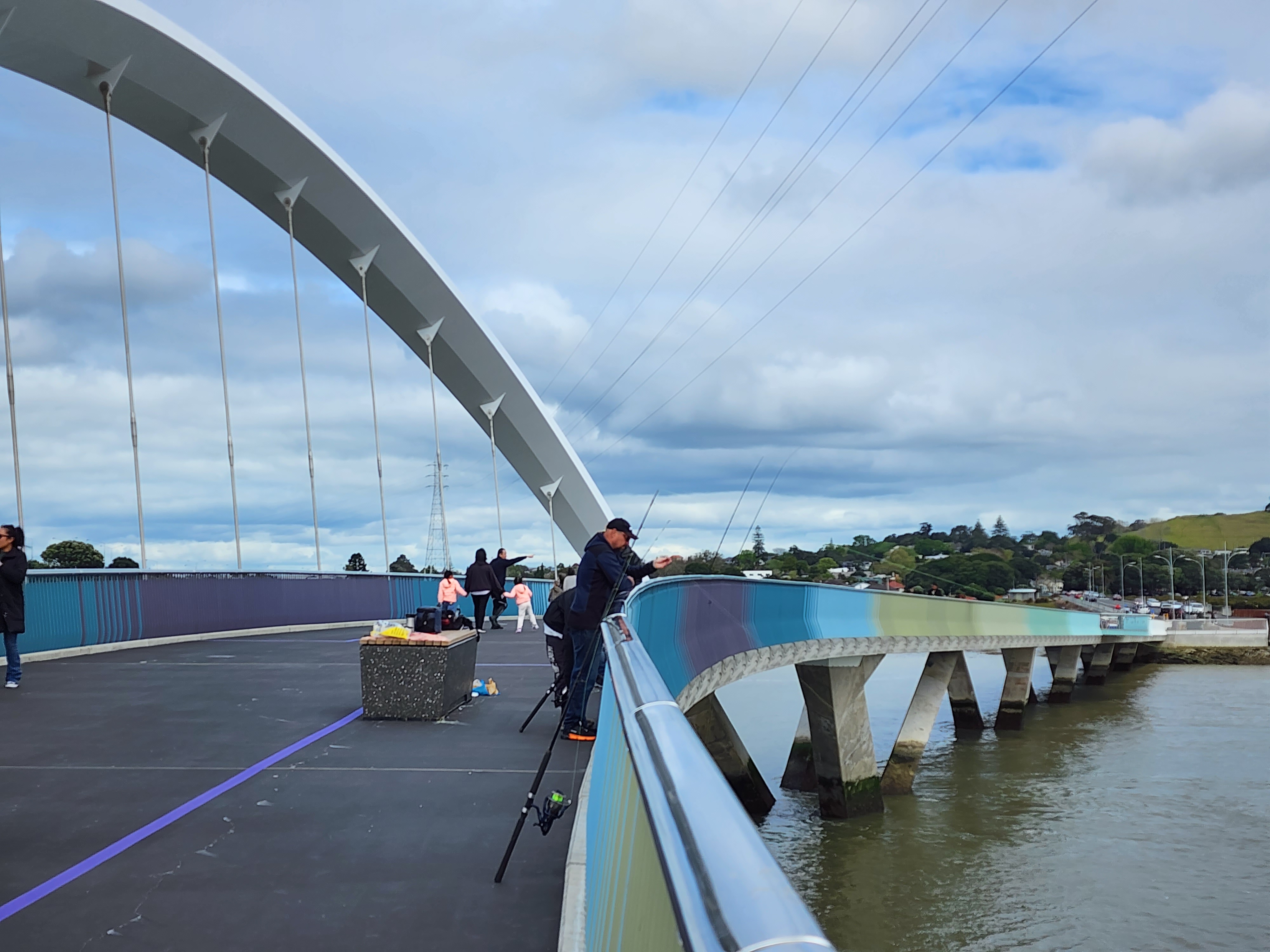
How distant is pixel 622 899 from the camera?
8.16 ft

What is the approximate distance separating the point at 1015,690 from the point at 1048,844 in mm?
18132

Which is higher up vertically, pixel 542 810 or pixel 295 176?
pixel 295 176

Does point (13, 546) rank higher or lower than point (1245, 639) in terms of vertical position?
higher

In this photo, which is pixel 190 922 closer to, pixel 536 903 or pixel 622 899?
pixel 536 903

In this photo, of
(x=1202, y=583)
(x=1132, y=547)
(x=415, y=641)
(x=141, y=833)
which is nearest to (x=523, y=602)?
(x=415, y=641)

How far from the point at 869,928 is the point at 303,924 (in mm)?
11318

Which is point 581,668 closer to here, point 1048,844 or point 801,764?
point 1048,844

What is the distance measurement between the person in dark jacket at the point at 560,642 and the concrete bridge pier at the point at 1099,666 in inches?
1969

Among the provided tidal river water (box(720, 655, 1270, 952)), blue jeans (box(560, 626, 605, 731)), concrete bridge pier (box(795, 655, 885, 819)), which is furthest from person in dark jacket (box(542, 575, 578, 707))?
concrete bridge pier (box(795, 655, 885, 819))

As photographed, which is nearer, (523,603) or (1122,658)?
(523,603)

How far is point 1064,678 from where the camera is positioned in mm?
46094

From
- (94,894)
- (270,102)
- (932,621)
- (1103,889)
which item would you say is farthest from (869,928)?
(270,102)

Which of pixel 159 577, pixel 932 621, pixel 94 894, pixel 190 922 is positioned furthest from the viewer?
pixel 932 621

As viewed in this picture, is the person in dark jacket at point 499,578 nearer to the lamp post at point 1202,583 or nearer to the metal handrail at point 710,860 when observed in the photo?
the metal handrail at point 710,860
